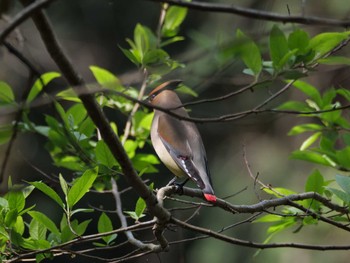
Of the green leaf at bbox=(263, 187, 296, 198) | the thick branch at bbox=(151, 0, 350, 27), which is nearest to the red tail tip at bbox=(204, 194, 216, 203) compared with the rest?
the green leaf at bbox=(263, 187, 296, 198)

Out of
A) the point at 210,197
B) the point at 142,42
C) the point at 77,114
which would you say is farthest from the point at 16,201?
the point at 142,42

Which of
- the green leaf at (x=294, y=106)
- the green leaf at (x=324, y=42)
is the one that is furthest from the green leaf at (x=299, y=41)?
the green leaf at (x=294, y=106)

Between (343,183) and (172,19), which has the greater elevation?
(172,19)

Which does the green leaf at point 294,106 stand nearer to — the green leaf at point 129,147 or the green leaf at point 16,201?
the green leaf at point 129,147

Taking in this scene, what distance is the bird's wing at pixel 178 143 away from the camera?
3533 mm

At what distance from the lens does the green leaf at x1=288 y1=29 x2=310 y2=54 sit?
2381 mm

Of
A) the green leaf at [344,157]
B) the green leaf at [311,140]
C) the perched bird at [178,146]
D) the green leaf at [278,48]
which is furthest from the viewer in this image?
the perched bird at [178,146]

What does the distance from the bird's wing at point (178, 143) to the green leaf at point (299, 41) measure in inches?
44.6

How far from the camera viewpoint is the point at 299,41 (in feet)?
7.82

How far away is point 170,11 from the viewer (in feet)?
11.1

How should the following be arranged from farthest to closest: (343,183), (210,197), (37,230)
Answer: (210,197) → (37,230) → (343,183)

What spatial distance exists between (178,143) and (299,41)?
1.44 metres

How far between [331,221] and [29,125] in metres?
1.24

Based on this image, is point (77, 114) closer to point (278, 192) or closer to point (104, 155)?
point (104, 155)
